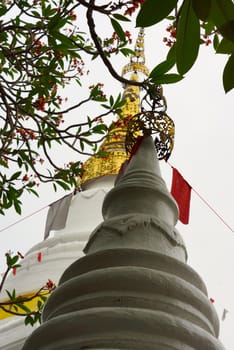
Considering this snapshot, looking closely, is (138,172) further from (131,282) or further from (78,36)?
(78,36)

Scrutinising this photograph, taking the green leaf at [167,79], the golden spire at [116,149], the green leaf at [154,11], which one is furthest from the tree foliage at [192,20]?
the golden spire at [116,149]

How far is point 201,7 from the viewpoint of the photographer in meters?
0.86

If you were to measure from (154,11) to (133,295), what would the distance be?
0.77 meters

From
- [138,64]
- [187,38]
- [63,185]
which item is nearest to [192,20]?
[187,38]

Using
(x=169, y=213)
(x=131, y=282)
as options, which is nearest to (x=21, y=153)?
(x=169, y=213)

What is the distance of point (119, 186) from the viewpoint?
1909 mm

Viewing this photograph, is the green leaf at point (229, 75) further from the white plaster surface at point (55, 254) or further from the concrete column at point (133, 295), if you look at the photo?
the white plaster surface at point (55, 254)

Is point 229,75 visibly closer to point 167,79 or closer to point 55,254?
point 167,79

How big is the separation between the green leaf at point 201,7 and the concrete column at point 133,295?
73 cm

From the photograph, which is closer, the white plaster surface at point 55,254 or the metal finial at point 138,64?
the white plaster surface at point 55,254

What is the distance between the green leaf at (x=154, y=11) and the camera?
887 millimetres

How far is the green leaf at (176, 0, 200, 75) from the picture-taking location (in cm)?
94

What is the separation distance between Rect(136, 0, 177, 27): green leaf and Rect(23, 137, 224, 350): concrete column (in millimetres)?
709

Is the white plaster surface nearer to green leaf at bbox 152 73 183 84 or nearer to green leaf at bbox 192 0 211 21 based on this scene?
green leaf at bbox 152 73 183 84
